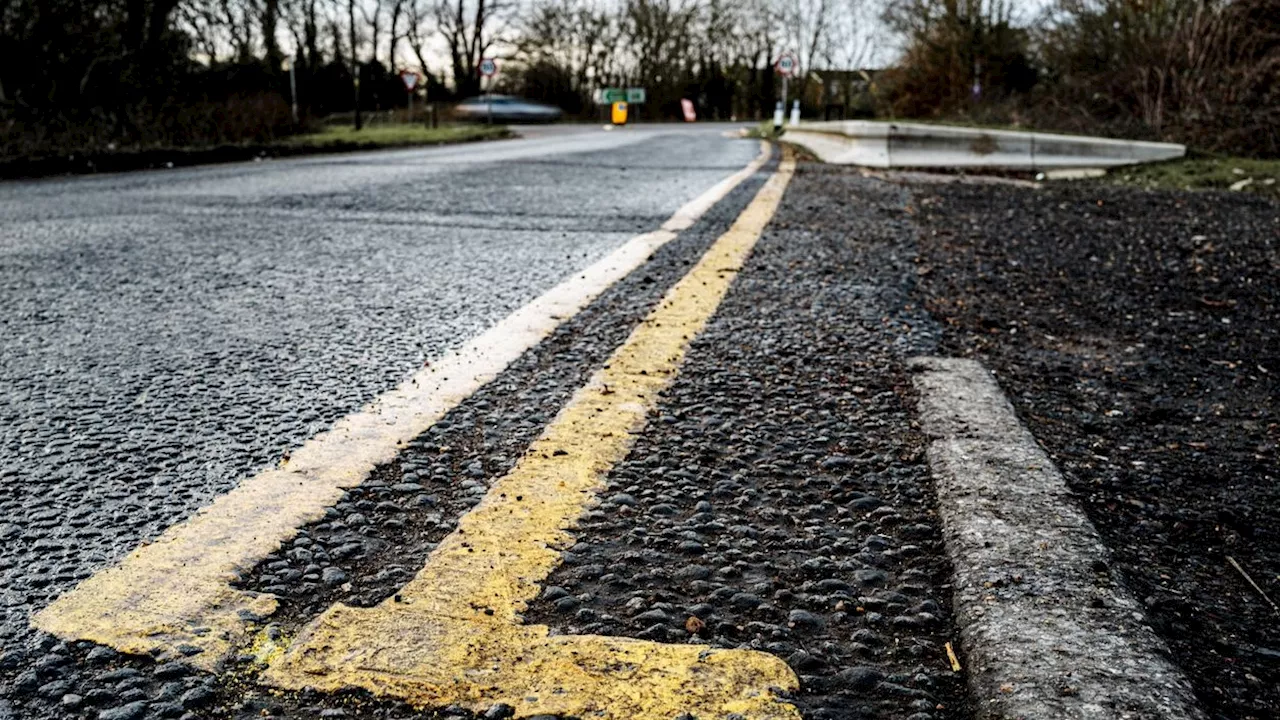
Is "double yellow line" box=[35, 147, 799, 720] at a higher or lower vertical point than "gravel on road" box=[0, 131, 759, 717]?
lower

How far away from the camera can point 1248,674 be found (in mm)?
1028

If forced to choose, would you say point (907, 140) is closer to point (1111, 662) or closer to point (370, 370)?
point (370, 370)

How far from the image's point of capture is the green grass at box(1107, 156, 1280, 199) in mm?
6617

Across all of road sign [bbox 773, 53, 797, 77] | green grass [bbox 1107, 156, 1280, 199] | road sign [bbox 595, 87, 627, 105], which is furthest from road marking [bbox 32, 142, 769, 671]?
road sign [bbox 595, 87, 627, 105]

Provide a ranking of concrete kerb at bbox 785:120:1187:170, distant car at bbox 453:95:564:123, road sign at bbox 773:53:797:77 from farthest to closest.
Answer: distant car at bbox 453:95:564:123 < road sign at bbox 773:53:797:77 < concrete kerb at bbox 785:120:1187:170

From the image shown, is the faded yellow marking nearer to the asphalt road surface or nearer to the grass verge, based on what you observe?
the asphalt road surface

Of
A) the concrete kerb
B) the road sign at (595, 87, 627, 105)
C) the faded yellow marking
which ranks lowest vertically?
the faded yellow marking

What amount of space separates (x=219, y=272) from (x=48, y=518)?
2017 mm

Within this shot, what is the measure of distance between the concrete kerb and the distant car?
32.1 meters

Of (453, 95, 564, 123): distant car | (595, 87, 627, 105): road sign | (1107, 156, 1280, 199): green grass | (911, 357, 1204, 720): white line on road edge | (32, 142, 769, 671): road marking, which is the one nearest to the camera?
(911, 357, 1204, 720): white line on road edge

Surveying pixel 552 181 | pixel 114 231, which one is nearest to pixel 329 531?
pixel 114 231

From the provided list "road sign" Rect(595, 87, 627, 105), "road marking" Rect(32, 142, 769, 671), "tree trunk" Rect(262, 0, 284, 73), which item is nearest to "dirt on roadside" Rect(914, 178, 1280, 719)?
"road marking" Rect(32, 142, 769, 671)

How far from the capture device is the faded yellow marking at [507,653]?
0.95 metres

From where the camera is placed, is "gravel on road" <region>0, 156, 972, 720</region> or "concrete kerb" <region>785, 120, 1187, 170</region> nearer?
"gravel on road" <region>0, 156, 972, 720</region>
